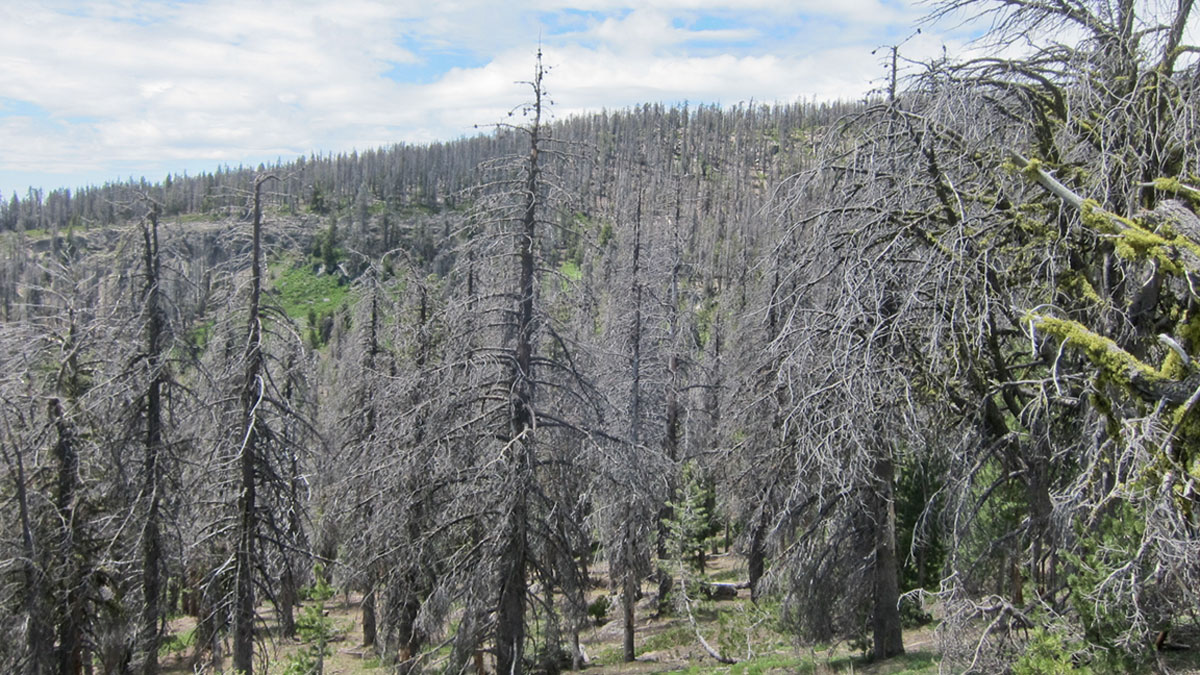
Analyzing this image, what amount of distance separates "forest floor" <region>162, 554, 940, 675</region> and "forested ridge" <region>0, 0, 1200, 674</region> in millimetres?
523

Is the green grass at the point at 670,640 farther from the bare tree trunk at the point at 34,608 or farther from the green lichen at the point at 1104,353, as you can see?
the green lichen at the point at 1104,353

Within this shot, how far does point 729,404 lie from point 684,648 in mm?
6388

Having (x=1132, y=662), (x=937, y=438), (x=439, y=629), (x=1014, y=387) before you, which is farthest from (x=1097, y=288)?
(x=439, y=629)

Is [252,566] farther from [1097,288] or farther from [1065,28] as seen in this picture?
[1065,28]

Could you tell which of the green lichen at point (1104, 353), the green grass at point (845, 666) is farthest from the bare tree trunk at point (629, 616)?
the green lichen at point (1104, 353)

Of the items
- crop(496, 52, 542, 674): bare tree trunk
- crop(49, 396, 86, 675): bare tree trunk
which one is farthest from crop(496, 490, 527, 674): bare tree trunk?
crop(49, 396, 86, 675): bare tree trunk

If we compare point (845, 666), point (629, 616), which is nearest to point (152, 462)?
point (629, 616)

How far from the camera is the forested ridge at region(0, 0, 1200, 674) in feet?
21.1

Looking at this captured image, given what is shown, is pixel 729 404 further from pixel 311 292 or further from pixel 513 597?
pixel 311 292

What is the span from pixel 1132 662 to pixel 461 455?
7.98 meters

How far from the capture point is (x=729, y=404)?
2105 centimetres

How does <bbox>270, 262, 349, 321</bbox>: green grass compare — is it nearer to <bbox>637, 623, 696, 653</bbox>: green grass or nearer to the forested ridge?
the forested ridge

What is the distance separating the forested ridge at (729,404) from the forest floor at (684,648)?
523 mm

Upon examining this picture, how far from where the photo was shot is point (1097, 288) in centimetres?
735
